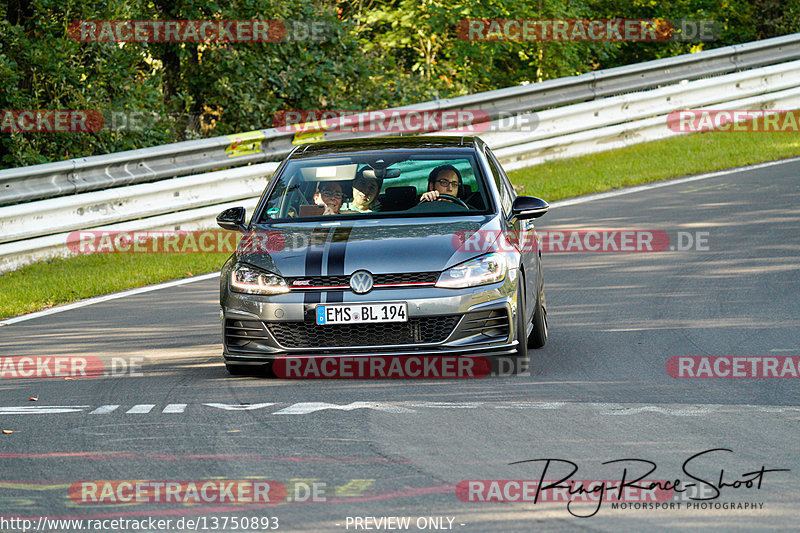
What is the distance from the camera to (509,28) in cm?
2378

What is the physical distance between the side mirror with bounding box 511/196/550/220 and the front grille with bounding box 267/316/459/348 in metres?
1.27

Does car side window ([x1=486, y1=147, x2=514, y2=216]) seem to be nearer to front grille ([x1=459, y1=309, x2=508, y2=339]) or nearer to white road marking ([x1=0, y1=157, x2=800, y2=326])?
front grille ([x1=459, y1=309, x2=508, y2=339])

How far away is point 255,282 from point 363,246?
0.72 meters

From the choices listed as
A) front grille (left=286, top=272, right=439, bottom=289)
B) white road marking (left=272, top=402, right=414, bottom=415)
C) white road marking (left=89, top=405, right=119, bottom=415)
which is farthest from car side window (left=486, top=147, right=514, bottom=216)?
white road marking (left=89, top=405, right=119, bottom=415)

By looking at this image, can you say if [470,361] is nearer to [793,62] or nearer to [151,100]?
[151,100]

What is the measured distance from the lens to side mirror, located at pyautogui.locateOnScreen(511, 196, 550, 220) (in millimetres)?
8172

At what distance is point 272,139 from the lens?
611 inches

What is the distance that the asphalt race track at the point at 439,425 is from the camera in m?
4.75

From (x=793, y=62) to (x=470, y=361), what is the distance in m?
13.3

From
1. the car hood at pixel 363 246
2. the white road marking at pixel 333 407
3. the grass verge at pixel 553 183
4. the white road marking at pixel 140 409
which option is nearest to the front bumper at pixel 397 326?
the car hood at pixel 363 246

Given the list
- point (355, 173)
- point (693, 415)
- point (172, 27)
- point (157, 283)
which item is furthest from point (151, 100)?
point (693, 415)

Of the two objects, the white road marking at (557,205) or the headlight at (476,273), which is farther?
the white road marking at (557,205)

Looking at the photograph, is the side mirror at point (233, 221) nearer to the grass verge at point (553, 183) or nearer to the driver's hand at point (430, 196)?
the driver's hand at point (430, 196)

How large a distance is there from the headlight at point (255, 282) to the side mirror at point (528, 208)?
6.03 ft
